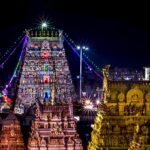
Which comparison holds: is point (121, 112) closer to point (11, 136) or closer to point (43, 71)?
point (11, 136)

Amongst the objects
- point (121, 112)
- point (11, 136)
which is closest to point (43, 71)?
point (11, 136)

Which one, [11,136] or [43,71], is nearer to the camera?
[11,136]

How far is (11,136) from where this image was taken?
122 ft

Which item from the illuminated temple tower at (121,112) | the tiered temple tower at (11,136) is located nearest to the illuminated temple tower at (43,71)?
the tiered temple tower at (11,136)

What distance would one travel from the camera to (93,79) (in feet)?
268

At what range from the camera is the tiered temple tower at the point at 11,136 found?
3709 cm

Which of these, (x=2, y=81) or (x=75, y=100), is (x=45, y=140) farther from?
(x=2, y=81)

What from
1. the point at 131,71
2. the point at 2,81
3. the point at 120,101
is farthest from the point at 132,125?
the point at 2,81

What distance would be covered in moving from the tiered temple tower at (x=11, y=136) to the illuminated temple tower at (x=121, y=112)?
6274 millimetres

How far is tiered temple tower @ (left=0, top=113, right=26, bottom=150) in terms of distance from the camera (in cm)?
3709

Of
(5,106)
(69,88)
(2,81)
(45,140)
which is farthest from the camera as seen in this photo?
(2,81)

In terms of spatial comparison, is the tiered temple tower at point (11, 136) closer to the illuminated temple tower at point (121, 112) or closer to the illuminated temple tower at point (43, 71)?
the illuminated temple tower at point (121, 112)

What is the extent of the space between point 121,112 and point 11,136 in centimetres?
840

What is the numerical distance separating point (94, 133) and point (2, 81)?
46326 mm
